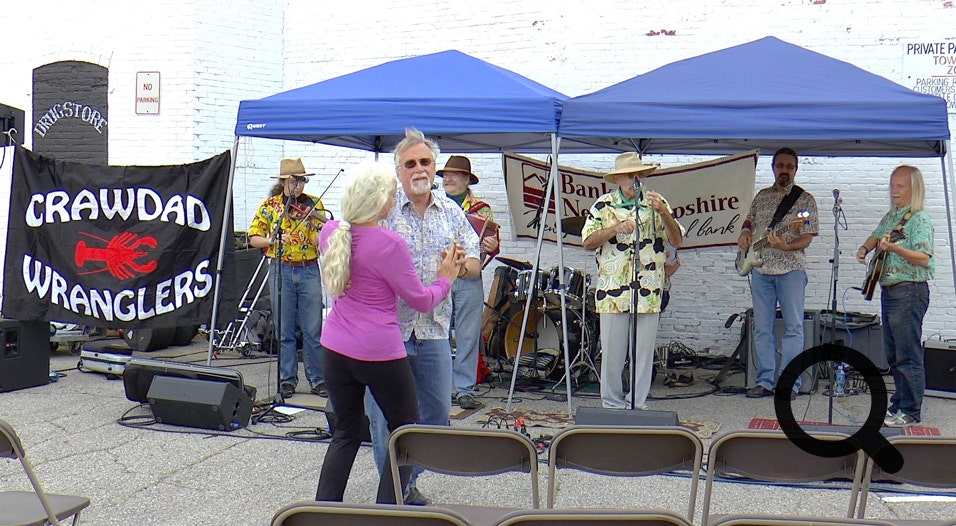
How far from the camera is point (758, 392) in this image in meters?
7.91

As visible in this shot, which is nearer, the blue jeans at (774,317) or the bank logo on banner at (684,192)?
the blue jeans at (774,317)

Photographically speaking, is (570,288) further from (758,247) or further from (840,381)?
(840,381)

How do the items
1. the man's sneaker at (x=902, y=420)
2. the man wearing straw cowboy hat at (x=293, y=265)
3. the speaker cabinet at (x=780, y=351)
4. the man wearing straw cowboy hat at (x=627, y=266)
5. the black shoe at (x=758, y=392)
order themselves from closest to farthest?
the man wearing straw cowboy hat at (x=627, y=266) < the man's sneaker at (x=902, y=420) < the man wearing straw cowboy hat at (x=293, y=265) < the black shoe at (x=758, y=392) < the speaker cabinet at (x=780, y=351)

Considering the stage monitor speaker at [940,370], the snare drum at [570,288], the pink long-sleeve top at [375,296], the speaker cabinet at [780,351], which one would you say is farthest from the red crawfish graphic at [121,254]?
the stage monitor speaker at [940,370]

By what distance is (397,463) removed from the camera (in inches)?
145

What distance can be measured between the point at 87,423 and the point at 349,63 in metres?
5.91

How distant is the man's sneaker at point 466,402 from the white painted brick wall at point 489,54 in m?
3.40

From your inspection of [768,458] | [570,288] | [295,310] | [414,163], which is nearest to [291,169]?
[295,310]

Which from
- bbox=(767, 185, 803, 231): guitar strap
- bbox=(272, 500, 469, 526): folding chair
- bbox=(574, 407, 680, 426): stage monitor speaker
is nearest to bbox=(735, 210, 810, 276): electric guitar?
bbox=(767, 185, 803, 231): guitar strap

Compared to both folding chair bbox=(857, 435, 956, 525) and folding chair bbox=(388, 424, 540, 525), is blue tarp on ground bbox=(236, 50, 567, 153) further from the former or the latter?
folding chair bbox=(857, 435, 956, 525)

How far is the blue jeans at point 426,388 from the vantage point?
14.5 feet

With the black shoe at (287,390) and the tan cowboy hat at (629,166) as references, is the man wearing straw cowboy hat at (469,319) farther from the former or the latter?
the black shoe at (287,390)

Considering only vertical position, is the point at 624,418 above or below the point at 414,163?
below

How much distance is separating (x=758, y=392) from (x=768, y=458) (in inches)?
177
